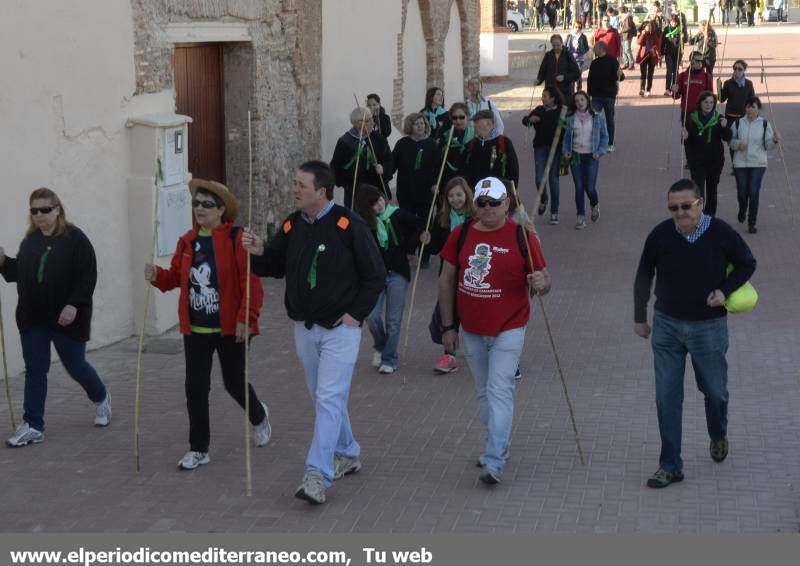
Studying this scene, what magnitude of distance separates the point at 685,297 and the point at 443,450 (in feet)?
6.20

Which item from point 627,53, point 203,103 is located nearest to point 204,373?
point 203,103

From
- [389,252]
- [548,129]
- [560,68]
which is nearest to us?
[389,252]

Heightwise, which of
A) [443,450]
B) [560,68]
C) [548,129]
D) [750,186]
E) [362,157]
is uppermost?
[560,68]

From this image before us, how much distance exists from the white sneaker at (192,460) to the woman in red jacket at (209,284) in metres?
0.28

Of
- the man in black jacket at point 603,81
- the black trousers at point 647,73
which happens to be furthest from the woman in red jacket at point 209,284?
the black trousers at point 647,73

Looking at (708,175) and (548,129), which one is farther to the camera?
(548,129)

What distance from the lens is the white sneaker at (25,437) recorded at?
860 centimetres

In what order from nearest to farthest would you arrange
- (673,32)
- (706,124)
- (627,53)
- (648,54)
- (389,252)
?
1. (389,252)
2. (706,124)
3. (648,54)
4. (673,32)
5. (627,53)

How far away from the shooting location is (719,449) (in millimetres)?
8016

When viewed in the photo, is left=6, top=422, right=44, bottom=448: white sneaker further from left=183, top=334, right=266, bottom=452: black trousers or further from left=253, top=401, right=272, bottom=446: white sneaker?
left=253, top=401, right=272, bottom=446: white sneaker

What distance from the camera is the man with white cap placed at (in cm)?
754

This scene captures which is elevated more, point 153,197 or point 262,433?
point 153,197

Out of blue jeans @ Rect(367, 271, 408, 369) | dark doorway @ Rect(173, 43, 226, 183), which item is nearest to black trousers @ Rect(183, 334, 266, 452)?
blue jeans @ Rect(367, 271, 408, 369)

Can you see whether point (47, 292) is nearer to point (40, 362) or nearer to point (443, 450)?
point (40, 362)
